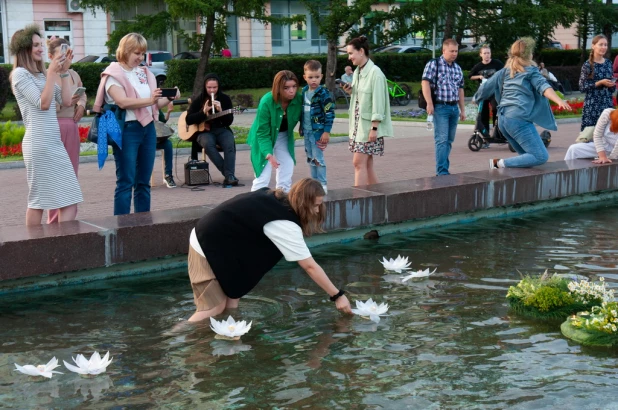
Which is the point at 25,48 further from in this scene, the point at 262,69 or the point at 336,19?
the point at 262,69

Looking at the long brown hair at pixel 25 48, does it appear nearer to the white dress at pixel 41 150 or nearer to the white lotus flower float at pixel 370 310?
the white dress at pixel 41 150

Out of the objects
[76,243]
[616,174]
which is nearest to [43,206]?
[76,243]

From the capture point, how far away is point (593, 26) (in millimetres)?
34406

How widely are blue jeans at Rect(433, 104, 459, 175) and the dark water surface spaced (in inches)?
93.3

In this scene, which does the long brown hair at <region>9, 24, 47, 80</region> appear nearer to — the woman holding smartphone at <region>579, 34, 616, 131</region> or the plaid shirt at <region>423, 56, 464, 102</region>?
the plaid shirt at <region>423, 56, 464, 102</region>

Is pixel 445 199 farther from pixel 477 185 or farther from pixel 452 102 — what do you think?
pixel 452 102

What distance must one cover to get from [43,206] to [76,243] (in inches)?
22.5

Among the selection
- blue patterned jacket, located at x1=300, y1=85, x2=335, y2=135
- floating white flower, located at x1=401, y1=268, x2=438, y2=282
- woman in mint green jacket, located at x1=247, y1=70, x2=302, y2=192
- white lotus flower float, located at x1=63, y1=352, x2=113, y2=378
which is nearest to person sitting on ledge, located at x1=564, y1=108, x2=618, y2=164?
blue patterned jacket, located at x1=300, y1=85, x2=335, y2=135

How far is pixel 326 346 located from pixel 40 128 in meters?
3.04

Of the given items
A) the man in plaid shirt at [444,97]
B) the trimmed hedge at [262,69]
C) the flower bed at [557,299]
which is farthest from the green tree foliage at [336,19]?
the flower bed at [557,299]

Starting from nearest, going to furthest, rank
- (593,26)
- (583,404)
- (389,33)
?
(583,404) → (389,33) → (593,26)

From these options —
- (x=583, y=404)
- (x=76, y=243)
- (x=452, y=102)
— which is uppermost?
(x=452, y=102)

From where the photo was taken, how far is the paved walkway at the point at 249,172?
9.65 metres

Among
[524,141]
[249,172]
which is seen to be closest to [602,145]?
[524,141]
